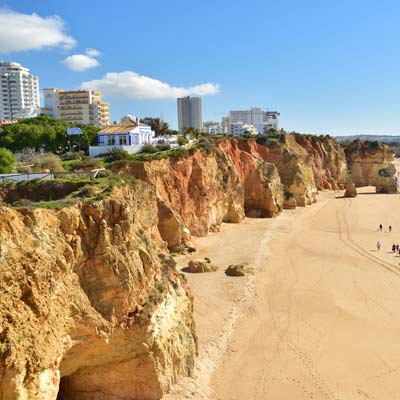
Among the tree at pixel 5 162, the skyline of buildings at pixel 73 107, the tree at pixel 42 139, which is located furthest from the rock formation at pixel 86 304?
the skyline of buildings at pixel 73 107

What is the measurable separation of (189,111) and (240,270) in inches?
6118

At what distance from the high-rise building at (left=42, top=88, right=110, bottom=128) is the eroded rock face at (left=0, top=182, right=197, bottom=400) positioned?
7553 centimetres

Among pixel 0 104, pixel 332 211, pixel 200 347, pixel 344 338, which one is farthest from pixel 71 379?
pixel 0 104

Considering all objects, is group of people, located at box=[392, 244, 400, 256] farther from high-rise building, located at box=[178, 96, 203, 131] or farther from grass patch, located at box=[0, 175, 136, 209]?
high-rise building, located at box=[178, 96, 203, 131]

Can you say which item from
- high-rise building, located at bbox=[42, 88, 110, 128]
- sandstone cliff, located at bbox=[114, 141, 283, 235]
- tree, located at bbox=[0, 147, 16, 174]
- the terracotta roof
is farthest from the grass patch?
high-rise building, located at bbox=[42, 88, 110, 128]

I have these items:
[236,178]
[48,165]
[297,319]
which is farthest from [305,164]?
[297,319]

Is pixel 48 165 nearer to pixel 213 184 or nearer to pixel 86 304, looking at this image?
pixel 213 184

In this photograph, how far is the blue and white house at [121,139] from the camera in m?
40.8

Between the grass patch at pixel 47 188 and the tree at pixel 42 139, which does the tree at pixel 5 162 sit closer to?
the grass patch at pixel 47 188

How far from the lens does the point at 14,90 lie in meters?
128

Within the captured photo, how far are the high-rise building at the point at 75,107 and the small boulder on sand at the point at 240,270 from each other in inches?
2549

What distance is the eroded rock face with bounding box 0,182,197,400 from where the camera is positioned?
11.0 meters

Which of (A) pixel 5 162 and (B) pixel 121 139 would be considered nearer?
(A) pixel 5 162

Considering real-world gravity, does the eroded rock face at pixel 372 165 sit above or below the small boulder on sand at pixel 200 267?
above
